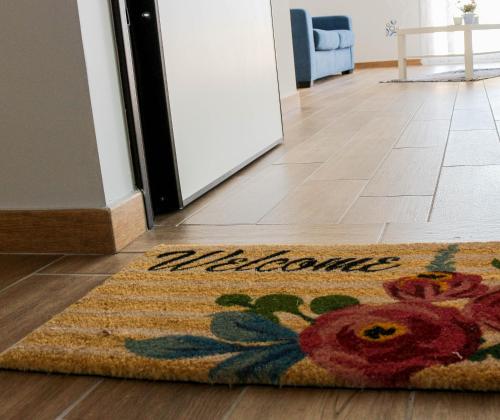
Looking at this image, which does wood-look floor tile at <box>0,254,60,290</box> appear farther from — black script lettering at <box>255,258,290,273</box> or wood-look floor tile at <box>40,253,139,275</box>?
black script lettering at <box>255,258,290,273</box>

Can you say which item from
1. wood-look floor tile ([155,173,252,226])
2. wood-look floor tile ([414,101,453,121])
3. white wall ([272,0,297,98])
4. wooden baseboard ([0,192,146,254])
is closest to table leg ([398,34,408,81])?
white wall ([272,0,297,98])

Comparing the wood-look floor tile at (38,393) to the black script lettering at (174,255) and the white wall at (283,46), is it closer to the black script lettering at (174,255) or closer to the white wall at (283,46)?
the black script lettering at (174,255)

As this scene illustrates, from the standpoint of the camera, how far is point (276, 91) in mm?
2742

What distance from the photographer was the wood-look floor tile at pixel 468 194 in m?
1.47

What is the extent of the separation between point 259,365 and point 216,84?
131 cm

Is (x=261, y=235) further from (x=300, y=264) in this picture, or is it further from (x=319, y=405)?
(x=319, y=405)

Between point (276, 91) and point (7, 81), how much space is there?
1.43 m

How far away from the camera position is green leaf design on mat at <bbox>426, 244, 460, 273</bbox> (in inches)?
44.3

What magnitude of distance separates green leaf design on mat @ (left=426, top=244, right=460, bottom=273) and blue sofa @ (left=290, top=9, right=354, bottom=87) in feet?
15.2

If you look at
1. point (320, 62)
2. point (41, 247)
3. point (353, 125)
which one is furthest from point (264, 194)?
point (320, 62)

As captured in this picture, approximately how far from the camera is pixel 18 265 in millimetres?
1430

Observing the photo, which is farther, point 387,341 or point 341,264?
point 341,264

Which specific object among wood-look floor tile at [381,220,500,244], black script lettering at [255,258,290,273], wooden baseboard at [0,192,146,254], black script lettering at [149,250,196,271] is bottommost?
wood-look floor tile at [381,220,500,244]

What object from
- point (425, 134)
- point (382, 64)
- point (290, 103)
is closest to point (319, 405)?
point (425, 134)
